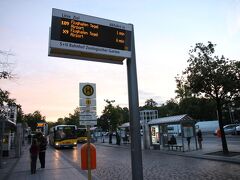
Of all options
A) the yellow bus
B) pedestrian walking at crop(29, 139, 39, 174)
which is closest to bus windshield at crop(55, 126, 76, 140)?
the yellow bus

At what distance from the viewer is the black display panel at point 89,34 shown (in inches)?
287

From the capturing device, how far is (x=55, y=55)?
763 centimetres

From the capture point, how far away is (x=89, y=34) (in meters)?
7.68

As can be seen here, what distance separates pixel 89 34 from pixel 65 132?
2970cm

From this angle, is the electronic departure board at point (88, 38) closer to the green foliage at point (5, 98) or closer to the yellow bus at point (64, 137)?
the green foliage at point (5, 98)

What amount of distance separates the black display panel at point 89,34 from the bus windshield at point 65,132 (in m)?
29.0

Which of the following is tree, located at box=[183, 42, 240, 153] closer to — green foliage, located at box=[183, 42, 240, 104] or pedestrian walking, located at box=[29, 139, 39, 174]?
green foliage, located at box=[183, 42, 240, 104]

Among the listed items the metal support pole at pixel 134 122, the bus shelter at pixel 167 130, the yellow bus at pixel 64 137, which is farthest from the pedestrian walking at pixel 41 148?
the yellow bus at pixel 64 137

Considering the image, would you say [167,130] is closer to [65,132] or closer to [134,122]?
[65,132]

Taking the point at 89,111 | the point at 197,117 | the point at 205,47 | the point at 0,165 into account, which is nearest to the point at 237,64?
the point at 205,47

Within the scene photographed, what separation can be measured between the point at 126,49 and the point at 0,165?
12.0 meters

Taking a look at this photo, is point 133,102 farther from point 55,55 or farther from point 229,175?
point 229,175

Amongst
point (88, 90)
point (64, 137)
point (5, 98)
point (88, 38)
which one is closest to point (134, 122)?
point (88, 90)

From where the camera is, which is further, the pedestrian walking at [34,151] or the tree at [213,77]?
the tree at [213,77]
